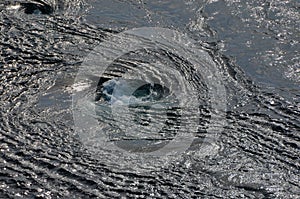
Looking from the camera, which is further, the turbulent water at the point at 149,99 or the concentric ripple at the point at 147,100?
the concentric ripple at the point at 147,100

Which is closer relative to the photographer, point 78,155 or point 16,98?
point 78,155

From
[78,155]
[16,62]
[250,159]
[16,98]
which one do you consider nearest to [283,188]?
[250,159]

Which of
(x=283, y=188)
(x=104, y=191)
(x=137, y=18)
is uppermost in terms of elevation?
(x=137, y=18)

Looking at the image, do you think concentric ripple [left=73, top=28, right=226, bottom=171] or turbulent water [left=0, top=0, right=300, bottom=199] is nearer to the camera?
turbulent water [left=0, top=0, right=300, bottom=199]

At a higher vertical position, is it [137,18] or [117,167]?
[137,18]

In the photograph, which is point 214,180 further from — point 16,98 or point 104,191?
point 16,98
